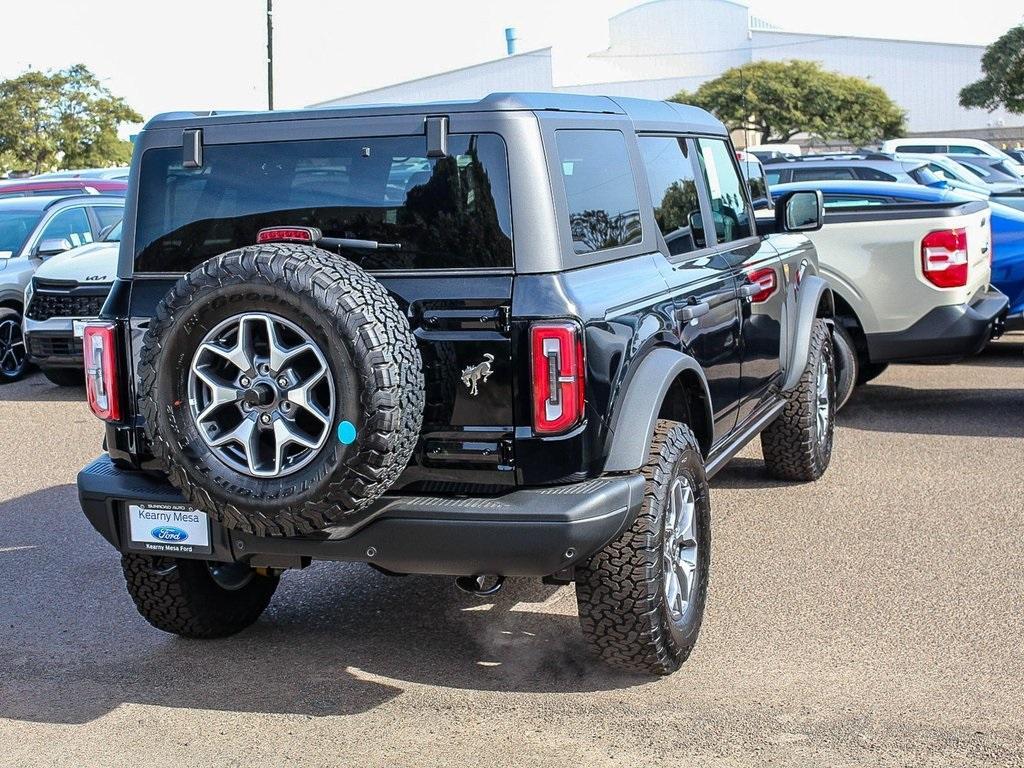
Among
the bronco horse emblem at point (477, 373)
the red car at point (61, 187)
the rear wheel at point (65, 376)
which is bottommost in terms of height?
the rear wheel at point (65, 376)

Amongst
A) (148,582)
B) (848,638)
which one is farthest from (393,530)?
(848,638)

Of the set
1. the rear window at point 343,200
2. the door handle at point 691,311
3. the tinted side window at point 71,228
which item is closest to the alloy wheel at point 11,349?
the tinted side window at point 71,228

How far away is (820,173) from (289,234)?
13889mm

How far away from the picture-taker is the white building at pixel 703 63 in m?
99.1

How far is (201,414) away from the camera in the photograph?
387cm

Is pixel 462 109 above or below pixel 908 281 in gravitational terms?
above

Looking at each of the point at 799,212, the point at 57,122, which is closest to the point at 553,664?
the point at 799,212

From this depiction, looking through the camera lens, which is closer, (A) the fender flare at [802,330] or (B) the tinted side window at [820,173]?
(A) the fender flare at [802,330]

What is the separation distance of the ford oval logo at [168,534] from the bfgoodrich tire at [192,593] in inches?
16.8

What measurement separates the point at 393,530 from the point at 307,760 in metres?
0.73

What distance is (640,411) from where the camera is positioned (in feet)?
13.5

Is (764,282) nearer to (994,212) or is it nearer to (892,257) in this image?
(892,257)

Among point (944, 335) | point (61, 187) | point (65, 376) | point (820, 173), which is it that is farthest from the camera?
point (820, 173)

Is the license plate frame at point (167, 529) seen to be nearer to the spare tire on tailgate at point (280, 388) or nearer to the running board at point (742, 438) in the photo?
the spare tire on tailgate at point (280, 388)
